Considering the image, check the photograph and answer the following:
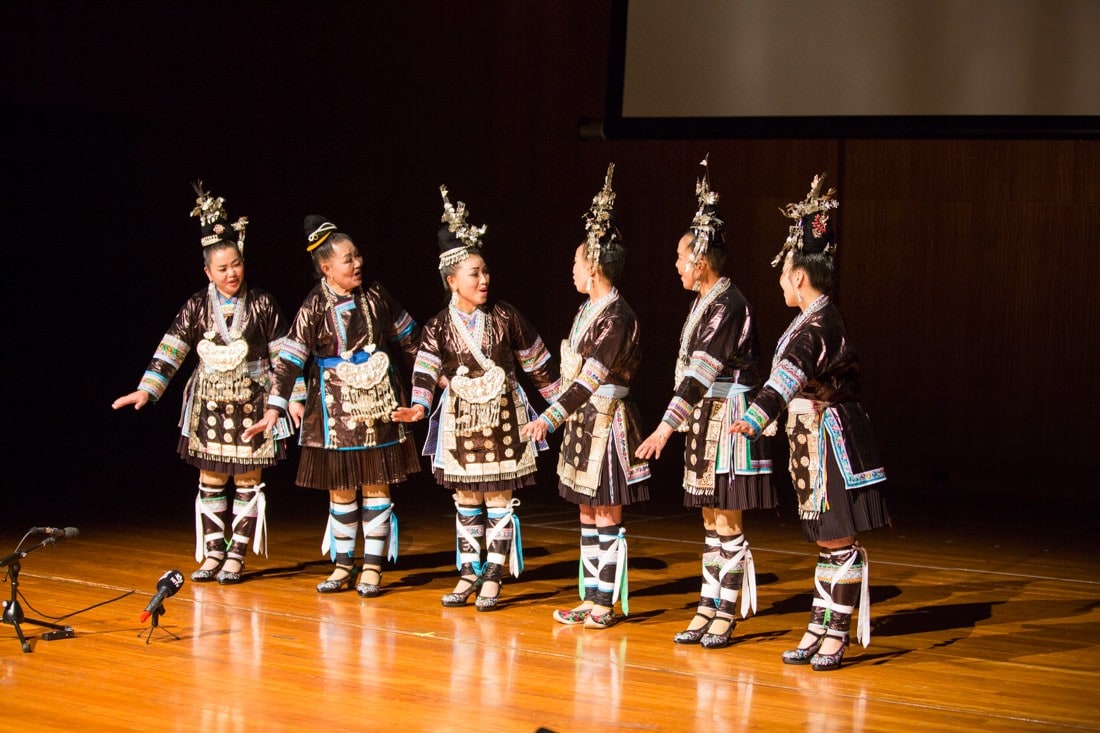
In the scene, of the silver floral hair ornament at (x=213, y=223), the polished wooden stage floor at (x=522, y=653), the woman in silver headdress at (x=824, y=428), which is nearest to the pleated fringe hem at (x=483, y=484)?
the polished wooden stage floor at (x=522, y=653)

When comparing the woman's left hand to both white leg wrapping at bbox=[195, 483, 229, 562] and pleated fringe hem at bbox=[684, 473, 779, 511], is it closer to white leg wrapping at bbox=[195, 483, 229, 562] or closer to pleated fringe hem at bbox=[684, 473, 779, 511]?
white leg wrapping at bbox=[195, 483, 229, 562]

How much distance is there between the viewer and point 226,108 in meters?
8.05

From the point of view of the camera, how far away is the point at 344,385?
4.64 metres

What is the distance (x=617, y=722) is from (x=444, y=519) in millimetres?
3303

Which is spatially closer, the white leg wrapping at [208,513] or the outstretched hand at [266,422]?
the outstretched hand at [266,422]

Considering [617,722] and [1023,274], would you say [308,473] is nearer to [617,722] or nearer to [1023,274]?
[617,722]

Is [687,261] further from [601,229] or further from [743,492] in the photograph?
[743,492]

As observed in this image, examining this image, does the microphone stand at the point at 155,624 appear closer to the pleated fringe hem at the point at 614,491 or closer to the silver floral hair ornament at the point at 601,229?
the pleated fringe hem at the point at 614,491

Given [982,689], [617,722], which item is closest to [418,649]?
[617,722]

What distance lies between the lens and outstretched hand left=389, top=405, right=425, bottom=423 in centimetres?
450

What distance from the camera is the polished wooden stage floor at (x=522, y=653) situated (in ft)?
10.8

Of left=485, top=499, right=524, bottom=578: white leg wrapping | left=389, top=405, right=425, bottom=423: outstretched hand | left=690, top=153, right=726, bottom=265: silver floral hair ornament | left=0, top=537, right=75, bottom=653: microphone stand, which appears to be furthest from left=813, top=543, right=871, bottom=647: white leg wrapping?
left=0, top=537, right=75, bottom=653: microphone stand

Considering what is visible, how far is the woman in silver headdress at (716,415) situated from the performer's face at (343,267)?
1.26 meters

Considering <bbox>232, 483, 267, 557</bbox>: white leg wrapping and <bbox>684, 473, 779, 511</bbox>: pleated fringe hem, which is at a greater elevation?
<bbox>684, 473, 779, 511</bbox>: pleated fringe hem
